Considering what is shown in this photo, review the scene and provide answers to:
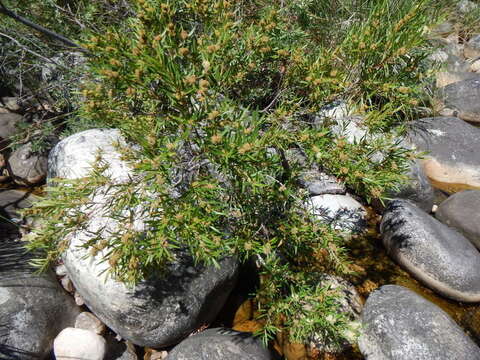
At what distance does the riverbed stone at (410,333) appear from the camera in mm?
2566

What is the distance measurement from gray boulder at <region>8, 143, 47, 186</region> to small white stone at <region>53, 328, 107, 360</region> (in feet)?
7.76

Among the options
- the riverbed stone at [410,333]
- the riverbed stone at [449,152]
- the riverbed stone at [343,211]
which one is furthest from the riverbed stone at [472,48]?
the riverbed stone at [410,333]

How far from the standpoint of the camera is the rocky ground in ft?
7.98

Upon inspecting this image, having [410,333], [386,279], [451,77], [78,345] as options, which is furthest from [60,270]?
[451,77]

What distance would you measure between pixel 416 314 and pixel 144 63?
287 centimetres

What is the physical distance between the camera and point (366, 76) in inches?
79.0

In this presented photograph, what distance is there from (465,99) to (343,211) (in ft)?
13.3

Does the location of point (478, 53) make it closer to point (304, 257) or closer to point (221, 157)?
point (304, 257)

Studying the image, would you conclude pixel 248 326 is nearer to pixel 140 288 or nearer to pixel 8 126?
pixel 140 288

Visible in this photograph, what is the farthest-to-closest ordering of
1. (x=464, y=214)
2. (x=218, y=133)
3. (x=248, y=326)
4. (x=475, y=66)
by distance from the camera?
(x=475, y=66) → (x=464, y=214) → (x=248, y=326) → (x=218, y=133)

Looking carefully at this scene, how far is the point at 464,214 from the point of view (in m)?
3.91

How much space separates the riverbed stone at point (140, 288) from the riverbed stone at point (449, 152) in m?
3.82

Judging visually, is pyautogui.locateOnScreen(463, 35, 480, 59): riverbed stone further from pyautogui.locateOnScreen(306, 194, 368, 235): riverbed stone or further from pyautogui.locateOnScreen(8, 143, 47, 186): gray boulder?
pyautogui.locateOnScreen(8, 143, 47, 186): gray boulder

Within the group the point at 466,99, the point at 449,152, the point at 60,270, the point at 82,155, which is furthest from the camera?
the point at 466,99
